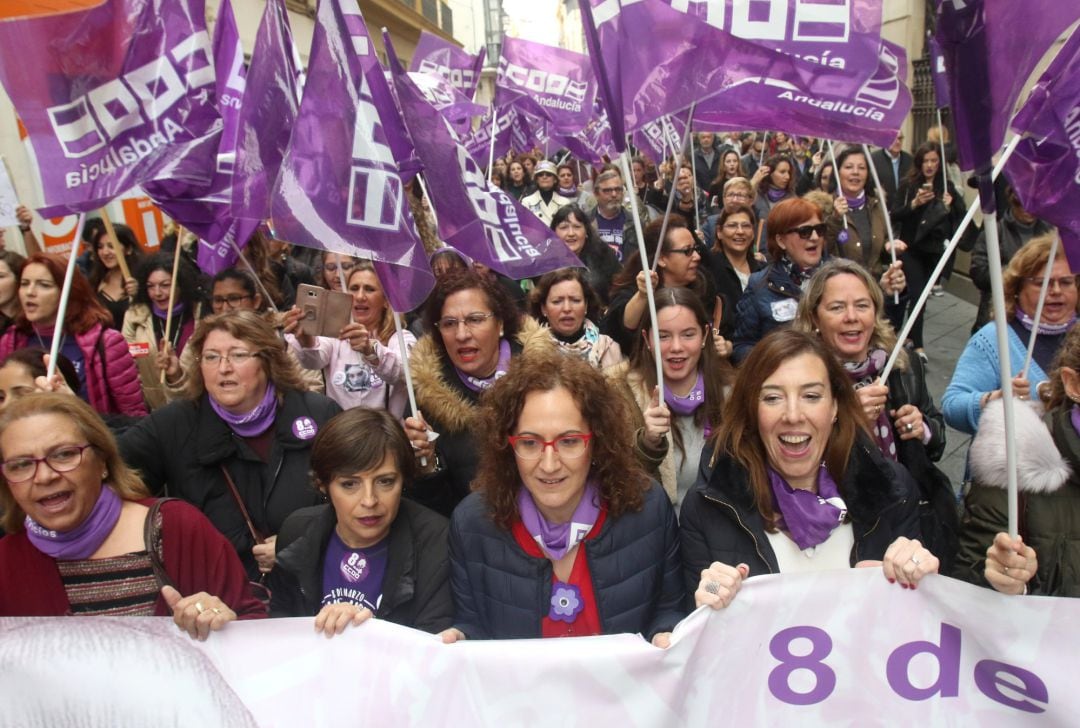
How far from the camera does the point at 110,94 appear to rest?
3113mm

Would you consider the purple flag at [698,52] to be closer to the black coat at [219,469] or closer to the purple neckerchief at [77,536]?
the black coat at [219,469]

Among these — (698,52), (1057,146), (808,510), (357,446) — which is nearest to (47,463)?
(357,446)

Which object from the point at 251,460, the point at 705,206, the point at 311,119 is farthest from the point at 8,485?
the point at 705,206

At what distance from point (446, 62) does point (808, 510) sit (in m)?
7.45

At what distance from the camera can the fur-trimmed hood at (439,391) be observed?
331 centimetres

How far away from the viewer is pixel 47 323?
4.28 m

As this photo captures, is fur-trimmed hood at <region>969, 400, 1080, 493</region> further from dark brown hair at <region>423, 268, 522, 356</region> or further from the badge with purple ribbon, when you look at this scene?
dark brown hair at <region>423, 268, 522, 356</region>

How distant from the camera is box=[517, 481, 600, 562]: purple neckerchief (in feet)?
7.59

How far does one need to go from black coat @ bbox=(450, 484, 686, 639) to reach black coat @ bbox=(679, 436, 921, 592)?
9 cm

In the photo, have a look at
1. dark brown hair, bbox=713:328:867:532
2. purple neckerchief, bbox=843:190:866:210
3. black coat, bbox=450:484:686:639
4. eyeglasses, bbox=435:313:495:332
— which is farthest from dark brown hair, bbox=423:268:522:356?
purple neckerchief, bbox=843:190:866:210

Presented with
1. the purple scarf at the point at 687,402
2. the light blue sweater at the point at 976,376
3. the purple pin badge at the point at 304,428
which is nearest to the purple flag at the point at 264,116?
the purple pin badge at the point at 304,428

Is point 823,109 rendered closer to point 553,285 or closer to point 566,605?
point 553,285

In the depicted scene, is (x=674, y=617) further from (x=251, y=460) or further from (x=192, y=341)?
(x=192, y=341)

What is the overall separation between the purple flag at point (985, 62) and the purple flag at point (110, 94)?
270 centimetres
